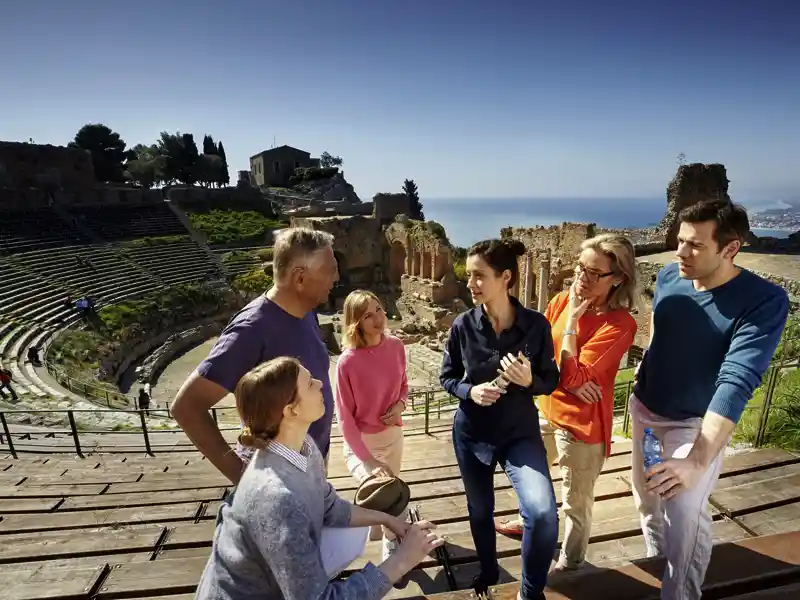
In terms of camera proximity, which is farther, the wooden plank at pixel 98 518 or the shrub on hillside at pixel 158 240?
the shrub on hillside at pixel 158 240

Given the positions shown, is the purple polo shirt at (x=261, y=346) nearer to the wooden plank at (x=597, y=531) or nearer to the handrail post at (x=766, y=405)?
the wooden plank at (x=597, y=531)

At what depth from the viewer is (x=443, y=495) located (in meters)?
3.48

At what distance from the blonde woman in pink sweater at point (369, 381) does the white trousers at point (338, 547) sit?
3.14 feet

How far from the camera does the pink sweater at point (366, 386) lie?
2932mm

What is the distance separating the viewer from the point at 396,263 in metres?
30.3

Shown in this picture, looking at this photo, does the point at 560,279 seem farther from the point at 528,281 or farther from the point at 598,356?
the point at 598,356

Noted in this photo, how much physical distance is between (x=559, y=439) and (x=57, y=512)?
3929 millimetres

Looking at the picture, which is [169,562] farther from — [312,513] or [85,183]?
[85,183]

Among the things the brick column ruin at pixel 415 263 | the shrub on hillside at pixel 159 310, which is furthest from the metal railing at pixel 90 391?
the brick column ruin at pixel 415 263

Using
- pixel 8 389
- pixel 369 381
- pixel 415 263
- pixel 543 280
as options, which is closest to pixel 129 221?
pixel 415 263

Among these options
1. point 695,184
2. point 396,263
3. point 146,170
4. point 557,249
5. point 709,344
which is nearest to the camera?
point 709,344

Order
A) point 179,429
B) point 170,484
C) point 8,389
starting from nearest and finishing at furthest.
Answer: point 170,484, point 179,429, point 8,389

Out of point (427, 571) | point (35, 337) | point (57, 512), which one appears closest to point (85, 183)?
point (35, 337)

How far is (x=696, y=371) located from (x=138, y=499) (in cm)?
428
